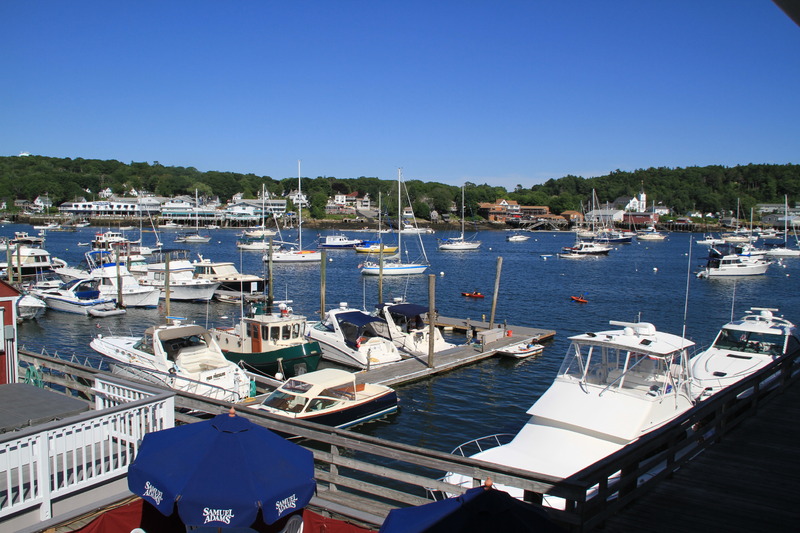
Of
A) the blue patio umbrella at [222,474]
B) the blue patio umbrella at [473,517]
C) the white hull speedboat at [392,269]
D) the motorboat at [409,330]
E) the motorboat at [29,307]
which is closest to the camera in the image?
the blue patio umbrella at [473,517]

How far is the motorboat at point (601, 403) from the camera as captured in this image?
11.3 meters

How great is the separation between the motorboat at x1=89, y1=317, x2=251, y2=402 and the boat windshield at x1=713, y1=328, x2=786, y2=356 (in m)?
15.1

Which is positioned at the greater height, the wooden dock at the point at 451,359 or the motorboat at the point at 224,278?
the motorboat at the point at 224,278

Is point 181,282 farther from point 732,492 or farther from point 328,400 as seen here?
point 732,492

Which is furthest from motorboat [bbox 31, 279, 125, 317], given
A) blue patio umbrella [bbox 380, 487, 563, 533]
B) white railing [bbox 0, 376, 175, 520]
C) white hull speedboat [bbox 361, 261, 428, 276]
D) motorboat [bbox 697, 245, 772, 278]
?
motorboat [bbox 697, 245, 772, 278]

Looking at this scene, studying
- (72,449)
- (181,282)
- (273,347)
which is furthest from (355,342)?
(181,282)

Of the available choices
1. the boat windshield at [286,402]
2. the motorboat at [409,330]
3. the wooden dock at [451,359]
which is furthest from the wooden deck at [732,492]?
the motorboat at [409,330]

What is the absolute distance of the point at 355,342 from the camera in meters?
24.5

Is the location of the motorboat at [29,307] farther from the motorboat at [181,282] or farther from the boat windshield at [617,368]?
the boat windshield at [617,368]

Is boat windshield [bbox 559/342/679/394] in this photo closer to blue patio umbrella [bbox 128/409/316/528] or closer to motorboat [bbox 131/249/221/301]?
blue patio umbrella [bbox 128/409/316/528]

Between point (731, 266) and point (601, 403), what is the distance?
62584mm

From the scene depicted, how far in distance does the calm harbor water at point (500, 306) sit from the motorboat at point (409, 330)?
2049 millimetres

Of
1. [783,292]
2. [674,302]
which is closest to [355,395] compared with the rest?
[674,302]

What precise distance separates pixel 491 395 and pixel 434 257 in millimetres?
69474
